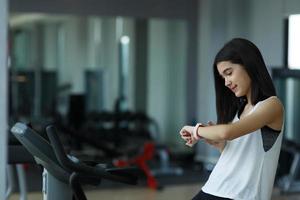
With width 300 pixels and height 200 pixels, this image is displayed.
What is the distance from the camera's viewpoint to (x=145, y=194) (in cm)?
637

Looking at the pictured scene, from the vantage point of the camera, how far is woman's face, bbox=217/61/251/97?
1.97 meters

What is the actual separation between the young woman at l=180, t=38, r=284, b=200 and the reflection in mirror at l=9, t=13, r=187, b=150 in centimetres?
737

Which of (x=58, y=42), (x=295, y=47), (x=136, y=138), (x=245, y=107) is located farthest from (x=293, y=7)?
(x=58, y=42)

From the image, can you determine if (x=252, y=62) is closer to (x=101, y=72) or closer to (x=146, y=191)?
(x=146, y=191)

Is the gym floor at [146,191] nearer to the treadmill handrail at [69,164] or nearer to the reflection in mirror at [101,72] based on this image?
the reflection in mirror at [101,72]

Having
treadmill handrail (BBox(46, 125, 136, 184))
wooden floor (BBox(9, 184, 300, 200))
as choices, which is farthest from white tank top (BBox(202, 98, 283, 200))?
wooden floor (BBox(9, 184, 300, 200))

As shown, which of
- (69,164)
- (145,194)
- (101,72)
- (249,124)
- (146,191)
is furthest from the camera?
(101,72)

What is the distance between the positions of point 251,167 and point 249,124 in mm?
150

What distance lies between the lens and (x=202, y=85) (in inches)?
349

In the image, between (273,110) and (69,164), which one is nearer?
(273,110)

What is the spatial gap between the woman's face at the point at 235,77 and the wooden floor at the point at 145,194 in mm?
4172

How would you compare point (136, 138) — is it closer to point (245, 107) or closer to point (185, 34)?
point (185, 34)

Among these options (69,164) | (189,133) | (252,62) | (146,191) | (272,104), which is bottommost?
(146,191)

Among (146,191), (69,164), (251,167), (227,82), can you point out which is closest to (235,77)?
(227,82)
